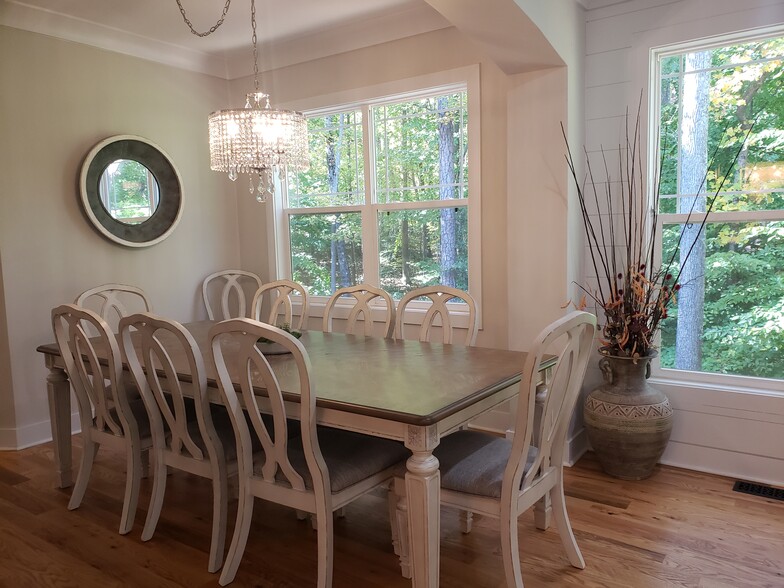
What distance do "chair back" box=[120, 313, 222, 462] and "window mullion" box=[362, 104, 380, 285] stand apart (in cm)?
176

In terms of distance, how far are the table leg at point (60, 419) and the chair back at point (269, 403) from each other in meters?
1.29

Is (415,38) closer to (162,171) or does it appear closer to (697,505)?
(162,171)

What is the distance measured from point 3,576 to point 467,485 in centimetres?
177

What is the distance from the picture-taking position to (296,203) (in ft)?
15.1

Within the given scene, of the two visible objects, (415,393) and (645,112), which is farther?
(645,112)

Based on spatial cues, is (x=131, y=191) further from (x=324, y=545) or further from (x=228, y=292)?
(x=324, y=545)

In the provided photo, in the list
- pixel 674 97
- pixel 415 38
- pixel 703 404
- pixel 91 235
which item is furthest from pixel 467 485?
pixel 91 235

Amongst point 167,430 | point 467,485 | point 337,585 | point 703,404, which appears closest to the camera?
point 467,485

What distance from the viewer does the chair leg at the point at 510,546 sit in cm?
193

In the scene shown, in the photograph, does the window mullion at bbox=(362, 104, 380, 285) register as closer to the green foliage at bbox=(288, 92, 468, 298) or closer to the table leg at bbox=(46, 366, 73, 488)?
the green foliage at bbox=(288, 92, 468, 298)

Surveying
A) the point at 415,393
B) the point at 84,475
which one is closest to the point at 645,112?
the point at 415,393

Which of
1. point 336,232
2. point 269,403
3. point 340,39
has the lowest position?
point 269,403

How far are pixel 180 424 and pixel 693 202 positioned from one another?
2649 millimetres

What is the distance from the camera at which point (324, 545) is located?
6.53 ft
